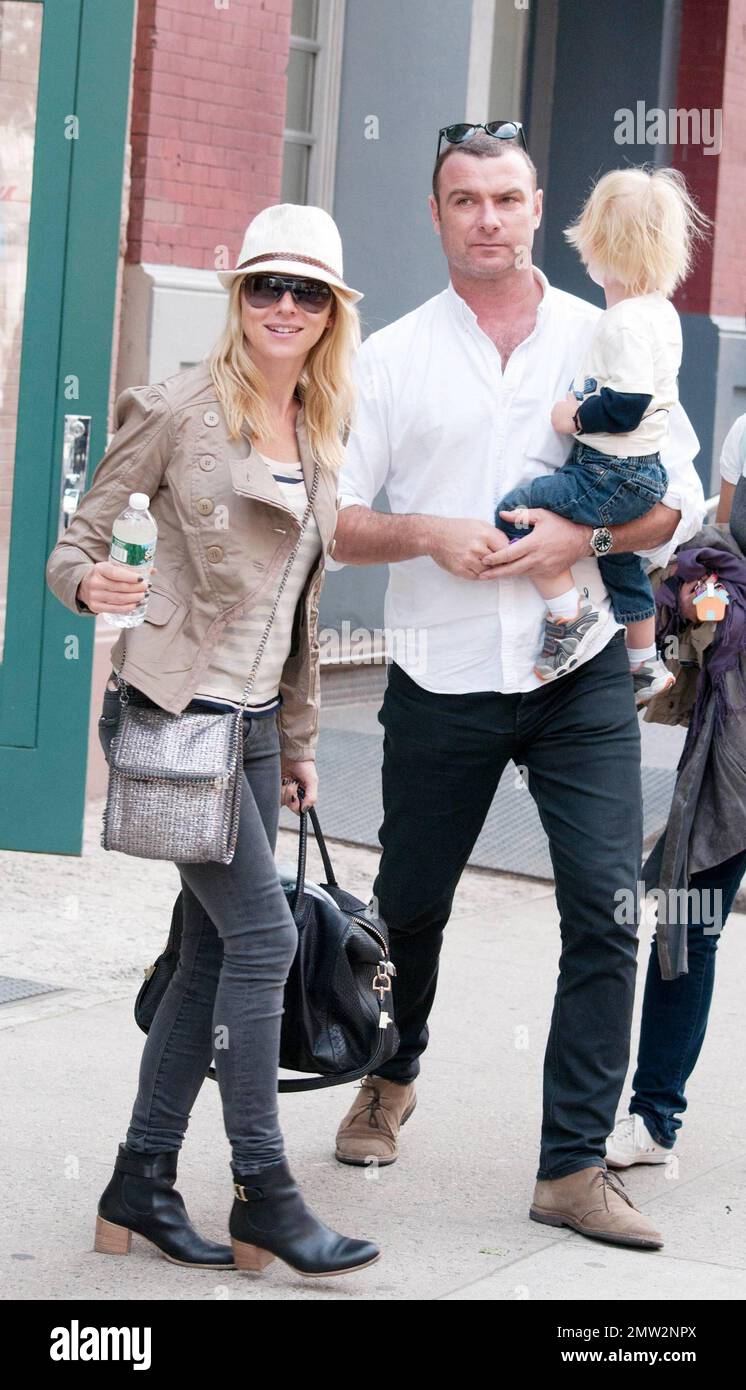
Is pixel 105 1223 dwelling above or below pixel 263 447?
below

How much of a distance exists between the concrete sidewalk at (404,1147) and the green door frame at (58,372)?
38 centimetres

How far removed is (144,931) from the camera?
19.2 feet

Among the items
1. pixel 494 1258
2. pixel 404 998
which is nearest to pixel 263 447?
pixel 404 998

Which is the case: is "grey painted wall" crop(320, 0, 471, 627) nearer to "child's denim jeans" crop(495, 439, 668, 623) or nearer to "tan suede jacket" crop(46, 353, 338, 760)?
"child's denim jeans" crop(495, 439, 668, 623)

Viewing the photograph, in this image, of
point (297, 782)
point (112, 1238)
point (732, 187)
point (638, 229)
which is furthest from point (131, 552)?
point (732, 187)

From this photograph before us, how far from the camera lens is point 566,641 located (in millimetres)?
3895

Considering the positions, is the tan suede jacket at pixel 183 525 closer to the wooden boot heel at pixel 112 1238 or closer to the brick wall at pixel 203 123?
the wooden boot heel at pixel 112 1238

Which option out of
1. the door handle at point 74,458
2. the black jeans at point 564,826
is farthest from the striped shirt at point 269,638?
the door handle at point 74,458

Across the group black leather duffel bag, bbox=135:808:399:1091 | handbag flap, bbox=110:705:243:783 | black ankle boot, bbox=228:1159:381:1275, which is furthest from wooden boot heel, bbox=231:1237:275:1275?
handbag flap, bbox=110:705:243:783

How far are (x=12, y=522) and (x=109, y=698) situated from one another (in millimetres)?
3124

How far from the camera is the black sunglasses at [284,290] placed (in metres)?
3.47

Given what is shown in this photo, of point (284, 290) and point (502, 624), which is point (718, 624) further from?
point (284, 290)

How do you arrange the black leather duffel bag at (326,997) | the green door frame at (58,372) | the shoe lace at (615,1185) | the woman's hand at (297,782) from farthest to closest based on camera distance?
1. the green door frame at (58,372)
2. the shoe lace at (615,1185)
3. the woman's hand at (297,782)
4. the black leather duffel bag at (326,997)

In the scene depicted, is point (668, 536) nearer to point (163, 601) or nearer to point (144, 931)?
point (163, 601)
